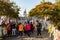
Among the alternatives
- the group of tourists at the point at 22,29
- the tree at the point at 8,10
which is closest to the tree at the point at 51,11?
the group of tourists at the point at 22,29

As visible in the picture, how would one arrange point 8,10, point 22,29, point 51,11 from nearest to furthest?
point 22,29
point 51,11
point 8,10

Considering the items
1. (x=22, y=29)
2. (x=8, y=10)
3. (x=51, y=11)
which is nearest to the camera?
(x=22, y=29)

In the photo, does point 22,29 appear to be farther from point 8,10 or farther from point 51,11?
point 8,10

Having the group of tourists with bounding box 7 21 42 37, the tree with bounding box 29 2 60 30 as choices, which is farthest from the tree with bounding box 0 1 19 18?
the tree with bounding box 29 2 60 30

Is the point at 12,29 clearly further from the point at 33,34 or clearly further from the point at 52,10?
the point at 52,10

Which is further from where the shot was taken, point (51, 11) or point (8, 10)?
point (8, 10)

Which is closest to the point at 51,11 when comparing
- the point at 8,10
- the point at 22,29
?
the point at 22,29

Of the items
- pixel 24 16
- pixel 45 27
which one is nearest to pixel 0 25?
pixel 45 27

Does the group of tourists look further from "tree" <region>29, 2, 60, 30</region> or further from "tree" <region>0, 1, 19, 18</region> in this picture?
"tree" <region>0, 1, 19, 18</region>

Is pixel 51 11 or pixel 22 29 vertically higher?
pixel 51 11

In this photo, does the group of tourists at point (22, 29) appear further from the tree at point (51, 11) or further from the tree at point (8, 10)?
the tree at point (8, 10)

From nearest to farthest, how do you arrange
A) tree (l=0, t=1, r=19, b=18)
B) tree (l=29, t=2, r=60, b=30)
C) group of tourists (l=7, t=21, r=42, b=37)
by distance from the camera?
1. group of tourists (l=7, t=21, r=42, b=37)
2. tree (l=29, t=2, r=60, b=30)
3. tree (l=0, t=1, r=19, b=18)

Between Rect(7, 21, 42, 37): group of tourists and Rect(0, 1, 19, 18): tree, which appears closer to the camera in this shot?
Rect(7, 21, 42, 37): group of tourists

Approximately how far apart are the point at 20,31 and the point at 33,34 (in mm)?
2380
